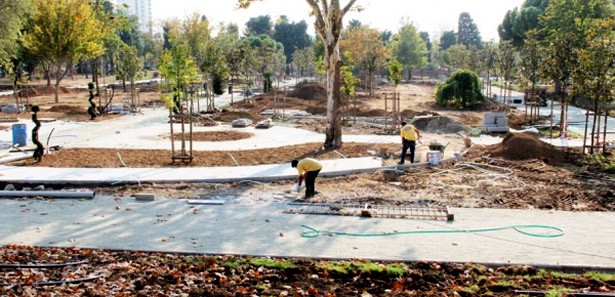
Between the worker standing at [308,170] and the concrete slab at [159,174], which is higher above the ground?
the worker standing at [308,170]

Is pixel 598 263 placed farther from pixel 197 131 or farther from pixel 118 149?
pixel 197 131

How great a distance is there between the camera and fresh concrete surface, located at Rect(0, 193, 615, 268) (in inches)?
355

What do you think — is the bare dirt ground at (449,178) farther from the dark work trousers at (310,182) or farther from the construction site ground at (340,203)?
the dark work trousers at (310,182)

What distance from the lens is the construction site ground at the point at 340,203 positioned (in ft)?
30.6

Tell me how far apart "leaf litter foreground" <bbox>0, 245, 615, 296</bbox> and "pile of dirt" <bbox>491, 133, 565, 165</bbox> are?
8.66m

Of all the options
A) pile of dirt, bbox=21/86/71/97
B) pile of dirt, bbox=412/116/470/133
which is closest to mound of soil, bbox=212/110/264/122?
pile of dirt, bbox=412/116/470/133

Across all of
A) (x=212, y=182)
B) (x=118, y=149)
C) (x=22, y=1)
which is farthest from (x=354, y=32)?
(x=212, y=182)

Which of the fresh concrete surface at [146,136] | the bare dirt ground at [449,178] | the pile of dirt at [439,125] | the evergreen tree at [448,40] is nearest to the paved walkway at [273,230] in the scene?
the bare dirt ground at [449,178]

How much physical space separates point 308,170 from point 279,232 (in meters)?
2.50

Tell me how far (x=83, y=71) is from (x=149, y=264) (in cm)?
9500

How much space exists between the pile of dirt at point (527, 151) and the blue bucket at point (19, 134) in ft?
47.3

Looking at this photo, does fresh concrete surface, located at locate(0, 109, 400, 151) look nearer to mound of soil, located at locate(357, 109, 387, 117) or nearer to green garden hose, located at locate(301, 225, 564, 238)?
mound of soil, located at locate(357, 109, 387, 117)

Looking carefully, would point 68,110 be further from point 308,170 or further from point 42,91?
point 308,170

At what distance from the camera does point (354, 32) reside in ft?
194
